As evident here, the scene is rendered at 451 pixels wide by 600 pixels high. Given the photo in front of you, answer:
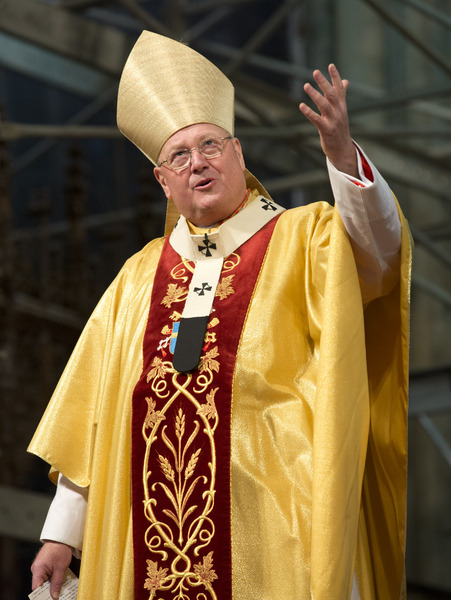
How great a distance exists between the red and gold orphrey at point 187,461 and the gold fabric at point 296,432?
0.03 m

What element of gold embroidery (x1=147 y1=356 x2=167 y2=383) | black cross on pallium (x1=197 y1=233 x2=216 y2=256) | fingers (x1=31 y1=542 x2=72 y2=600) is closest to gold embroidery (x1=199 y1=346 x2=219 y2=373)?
gold embroidery (x1=147 y1=356 x2=167 y2=383)

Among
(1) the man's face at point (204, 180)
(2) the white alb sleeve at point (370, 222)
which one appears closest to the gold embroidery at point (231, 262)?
(1) the man's face at point (204, 180)

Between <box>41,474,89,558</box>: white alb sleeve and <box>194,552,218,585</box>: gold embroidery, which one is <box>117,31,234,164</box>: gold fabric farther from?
<box>194,552,218,585</box>: gold embroidery

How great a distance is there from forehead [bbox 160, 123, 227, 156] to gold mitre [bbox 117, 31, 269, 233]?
0.02 metres

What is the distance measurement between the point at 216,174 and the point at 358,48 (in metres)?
8.02

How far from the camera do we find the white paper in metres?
2.68

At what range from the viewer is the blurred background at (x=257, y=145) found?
7.69 m

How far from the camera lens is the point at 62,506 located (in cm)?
279

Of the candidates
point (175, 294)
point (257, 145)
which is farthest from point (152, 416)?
point (257, 145)

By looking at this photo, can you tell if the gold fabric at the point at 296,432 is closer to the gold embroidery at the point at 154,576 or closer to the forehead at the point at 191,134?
the gold embroidery at the point at 154,576

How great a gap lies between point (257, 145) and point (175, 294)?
309 inches

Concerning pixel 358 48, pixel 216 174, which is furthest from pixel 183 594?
pixel 358 48

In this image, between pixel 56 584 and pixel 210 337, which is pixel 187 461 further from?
pixel 56 584

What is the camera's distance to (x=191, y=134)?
9.36 ft
